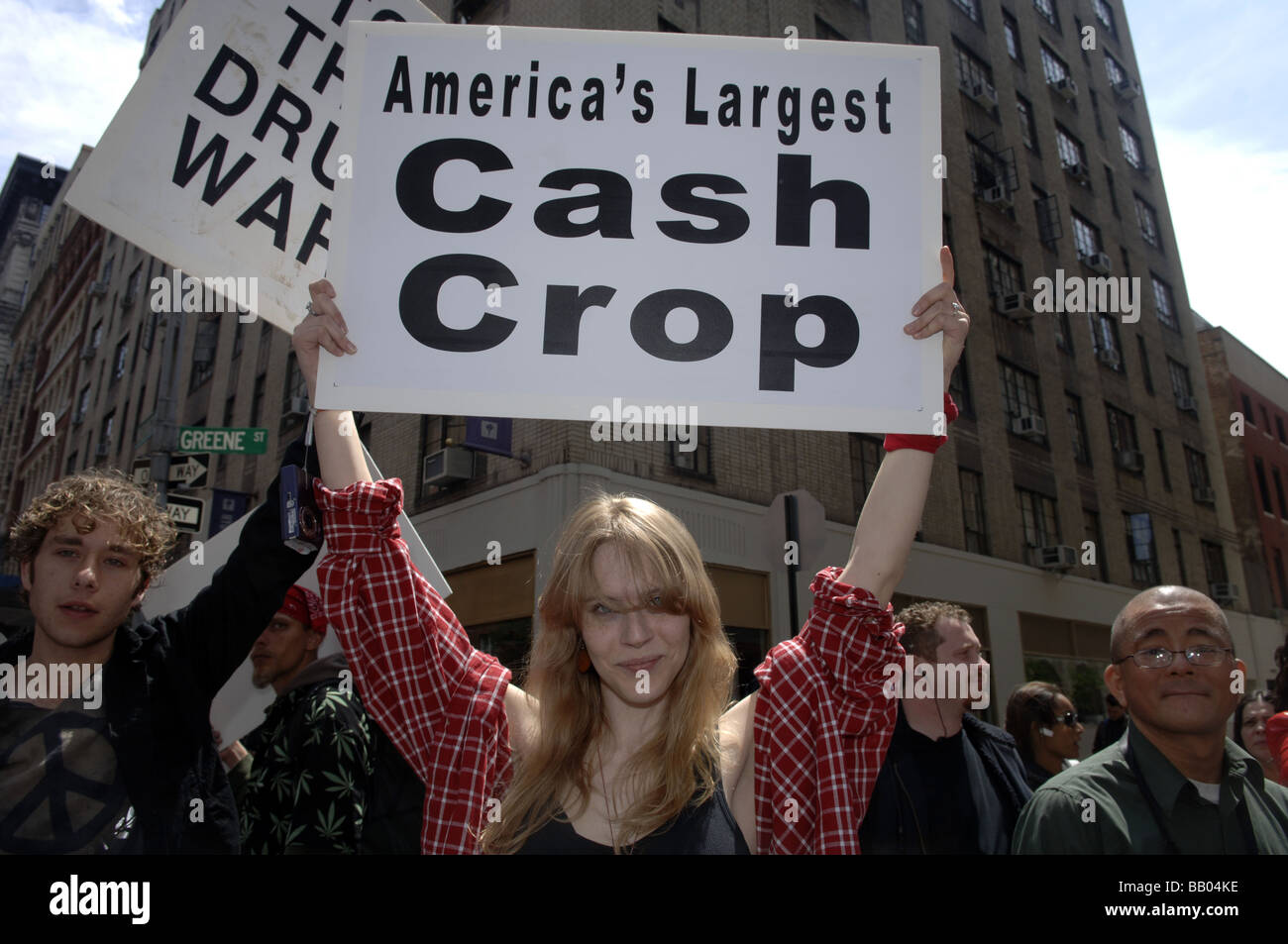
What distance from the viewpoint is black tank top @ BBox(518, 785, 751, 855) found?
1.59 metres

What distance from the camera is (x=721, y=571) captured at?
14.0 meters

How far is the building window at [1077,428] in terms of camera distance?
23.0 m

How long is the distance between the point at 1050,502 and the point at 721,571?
37.8ft

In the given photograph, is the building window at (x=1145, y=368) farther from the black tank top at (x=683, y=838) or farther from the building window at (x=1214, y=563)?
the black tank top at (x=683, y=838)

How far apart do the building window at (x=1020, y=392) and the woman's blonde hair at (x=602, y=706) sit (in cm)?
2073

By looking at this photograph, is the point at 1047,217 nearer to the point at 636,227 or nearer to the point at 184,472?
the point at 184,472

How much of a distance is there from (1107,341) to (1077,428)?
3.63 meters

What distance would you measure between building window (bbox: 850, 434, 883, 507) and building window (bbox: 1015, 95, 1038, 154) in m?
12.7

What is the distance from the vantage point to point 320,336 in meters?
1.92

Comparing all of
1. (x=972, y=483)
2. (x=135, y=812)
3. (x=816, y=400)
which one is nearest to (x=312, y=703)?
(x=135, y=812)

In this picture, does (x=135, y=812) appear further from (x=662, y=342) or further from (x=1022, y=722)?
(x=1022, y=722)

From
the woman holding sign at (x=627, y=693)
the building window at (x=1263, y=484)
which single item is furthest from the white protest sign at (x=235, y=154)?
the building window at (x=1263, y=484)

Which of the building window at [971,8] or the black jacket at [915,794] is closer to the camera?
the black jacket at [915,794]

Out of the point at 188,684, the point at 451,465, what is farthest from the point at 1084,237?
the point at 188,684
